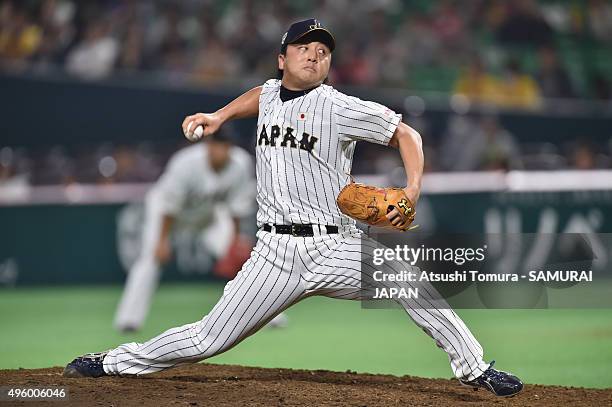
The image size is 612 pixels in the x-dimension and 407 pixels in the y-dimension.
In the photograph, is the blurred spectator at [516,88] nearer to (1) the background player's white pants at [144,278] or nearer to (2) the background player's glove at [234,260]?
(1) the background player's white pants at [144,278]

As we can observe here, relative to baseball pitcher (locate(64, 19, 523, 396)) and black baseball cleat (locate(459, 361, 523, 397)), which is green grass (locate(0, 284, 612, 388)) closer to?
black baseball cleat (locate(459, 361, 523, 397))

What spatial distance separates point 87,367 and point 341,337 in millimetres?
3604

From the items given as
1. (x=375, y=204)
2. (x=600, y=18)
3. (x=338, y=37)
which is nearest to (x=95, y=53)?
→ (x=338, y=37)

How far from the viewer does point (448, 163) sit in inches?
505

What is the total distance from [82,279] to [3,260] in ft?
3.20

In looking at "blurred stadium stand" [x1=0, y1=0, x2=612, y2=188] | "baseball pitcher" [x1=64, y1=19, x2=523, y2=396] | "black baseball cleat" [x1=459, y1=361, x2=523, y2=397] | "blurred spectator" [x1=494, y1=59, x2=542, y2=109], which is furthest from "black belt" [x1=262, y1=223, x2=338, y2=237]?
"blurred spectator" [x1=494, y1=59, x2=542, y2=109]

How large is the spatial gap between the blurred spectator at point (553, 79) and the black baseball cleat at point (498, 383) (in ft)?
32.5

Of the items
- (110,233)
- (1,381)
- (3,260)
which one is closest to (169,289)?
(110,233)

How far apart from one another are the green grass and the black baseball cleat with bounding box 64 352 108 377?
1881 millimetres

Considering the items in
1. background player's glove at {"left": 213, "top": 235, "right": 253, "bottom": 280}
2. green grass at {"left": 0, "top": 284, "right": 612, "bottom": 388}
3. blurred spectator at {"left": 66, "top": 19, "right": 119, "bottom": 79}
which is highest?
blurred spectator at {"left": 66, "top": 19, "right": 119, "bottom": 79}

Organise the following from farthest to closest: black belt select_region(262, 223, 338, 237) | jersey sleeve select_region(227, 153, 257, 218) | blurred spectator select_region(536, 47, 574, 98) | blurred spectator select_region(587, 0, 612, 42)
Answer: blurred spectator select_region(587, 0, 612, 42) < blurred spectator select_region(536, 47, 574, 98) < jersey sleeve select_region(227, 153, 257, 218) < black belt select_region(262, 223, 338, 237)

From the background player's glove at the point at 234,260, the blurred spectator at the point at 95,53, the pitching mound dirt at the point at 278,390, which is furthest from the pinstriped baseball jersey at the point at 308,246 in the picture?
the blurred spectator at the point at 95,53

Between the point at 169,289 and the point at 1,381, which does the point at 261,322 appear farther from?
the point at 169,289

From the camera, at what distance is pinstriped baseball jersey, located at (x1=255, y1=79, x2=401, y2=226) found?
4.67 metres
